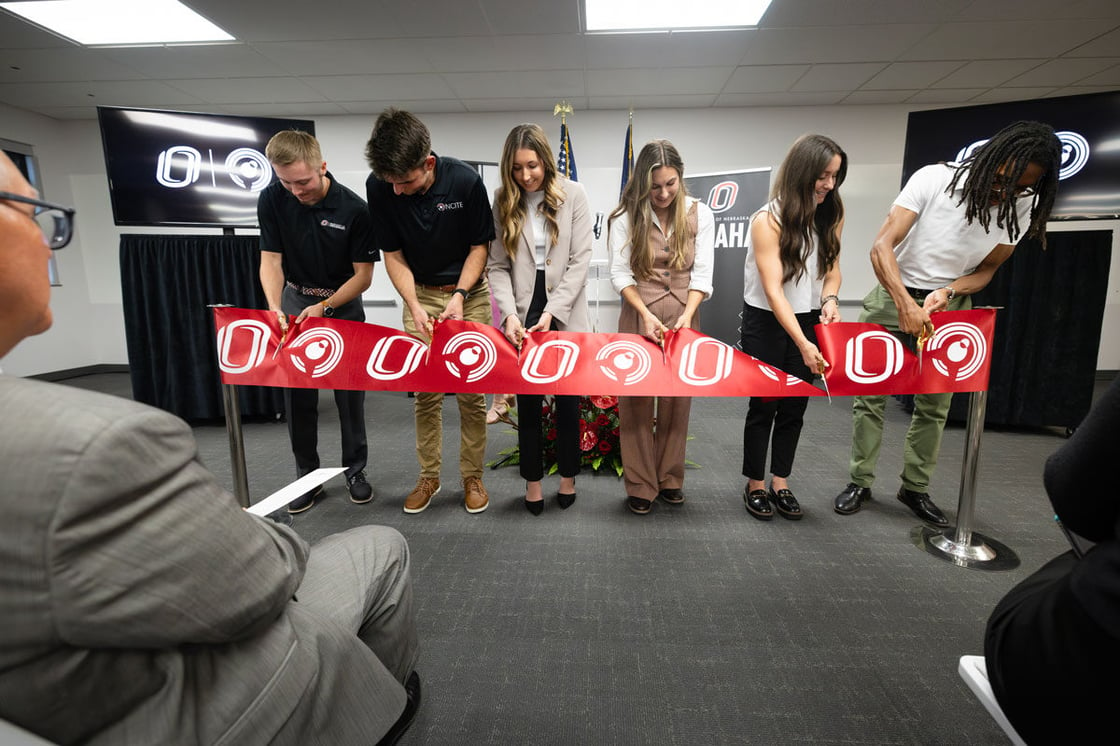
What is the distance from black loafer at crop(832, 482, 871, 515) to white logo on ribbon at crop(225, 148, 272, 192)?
14.0 ft

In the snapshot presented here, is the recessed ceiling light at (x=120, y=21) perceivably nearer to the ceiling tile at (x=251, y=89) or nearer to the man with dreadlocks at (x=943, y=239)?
the ceiling tile at (x=251, y=89)

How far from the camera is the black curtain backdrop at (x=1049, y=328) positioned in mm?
3629

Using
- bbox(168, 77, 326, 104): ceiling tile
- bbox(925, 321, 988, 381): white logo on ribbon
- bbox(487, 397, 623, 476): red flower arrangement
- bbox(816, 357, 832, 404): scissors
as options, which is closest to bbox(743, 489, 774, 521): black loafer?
A: bbox(816, 357, 832, 404): scissors

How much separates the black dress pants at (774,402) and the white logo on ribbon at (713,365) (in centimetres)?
37

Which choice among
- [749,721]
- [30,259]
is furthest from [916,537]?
[30,259]

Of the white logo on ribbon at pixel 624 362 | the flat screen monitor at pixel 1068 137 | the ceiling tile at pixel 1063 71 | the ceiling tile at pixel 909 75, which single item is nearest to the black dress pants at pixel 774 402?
the white logo on ribbon at pixel 624 362

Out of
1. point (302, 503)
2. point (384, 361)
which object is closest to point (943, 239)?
point (384, 361)

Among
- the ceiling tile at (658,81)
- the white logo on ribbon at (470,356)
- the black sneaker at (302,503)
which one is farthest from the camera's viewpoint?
the ceiling tile at (658,81)

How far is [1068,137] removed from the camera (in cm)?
365

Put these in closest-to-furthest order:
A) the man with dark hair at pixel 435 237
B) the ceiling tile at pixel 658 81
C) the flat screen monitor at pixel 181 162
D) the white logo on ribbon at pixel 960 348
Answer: the white logo on ribbon at pixel 960 348
the man with dark hair at pixel 435 237
the flat screen monitor at pixel 181 162
the ceiling tile at pixel 658 81

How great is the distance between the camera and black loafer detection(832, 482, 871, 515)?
8.18 ft

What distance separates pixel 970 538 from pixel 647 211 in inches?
78.0

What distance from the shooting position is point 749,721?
4.33 feet

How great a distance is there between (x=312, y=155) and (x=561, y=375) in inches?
58.2
